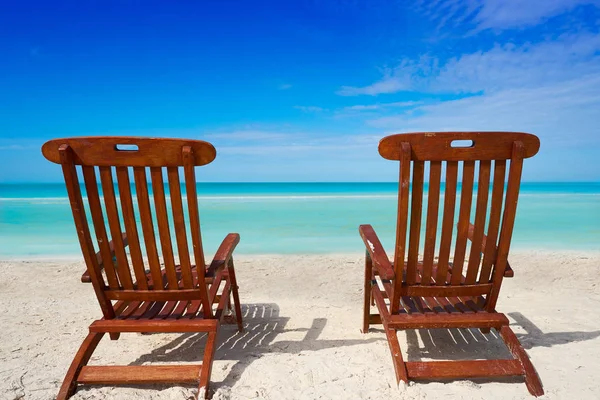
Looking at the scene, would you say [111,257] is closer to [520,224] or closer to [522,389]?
[522,389]

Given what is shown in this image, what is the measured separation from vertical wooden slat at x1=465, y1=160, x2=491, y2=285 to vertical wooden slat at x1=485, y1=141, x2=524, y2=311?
11 centimetres

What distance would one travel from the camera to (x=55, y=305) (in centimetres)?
346

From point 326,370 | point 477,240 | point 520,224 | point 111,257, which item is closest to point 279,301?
point 326,370

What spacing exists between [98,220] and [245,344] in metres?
1.44

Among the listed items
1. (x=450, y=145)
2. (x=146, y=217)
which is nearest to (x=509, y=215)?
(x=450, y=145)

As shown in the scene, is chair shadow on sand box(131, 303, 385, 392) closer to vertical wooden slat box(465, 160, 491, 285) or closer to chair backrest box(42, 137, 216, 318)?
chair backrest box(42, 137, 216, 318)

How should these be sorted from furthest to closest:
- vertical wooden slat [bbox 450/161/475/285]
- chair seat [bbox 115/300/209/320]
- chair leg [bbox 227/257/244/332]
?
chair leg [bbox 227/257/244/332], chair seat [bbox 115/300/209/320], vertical wooden slat [bbox 450/161/475/285]

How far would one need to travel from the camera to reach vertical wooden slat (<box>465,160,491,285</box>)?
187cm

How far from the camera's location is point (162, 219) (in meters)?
1.95

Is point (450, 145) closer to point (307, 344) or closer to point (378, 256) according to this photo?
point (378, 256)

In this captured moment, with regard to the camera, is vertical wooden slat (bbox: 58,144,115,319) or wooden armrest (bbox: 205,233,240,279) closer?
vertical wooden slat (bbox: 58,144,115,319)

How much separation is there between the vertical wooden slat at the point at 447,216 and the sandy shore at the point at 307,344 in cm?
66

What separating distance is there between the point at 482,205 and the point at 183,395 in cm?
206

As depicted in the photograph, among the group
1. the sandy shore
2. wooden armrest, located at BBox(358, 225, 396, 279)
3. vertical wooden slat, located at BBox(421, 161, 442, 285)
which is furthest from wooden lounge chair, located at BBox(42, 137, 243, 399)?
vertical wooden slat, located at BBox(421, 161, 442, 285)
